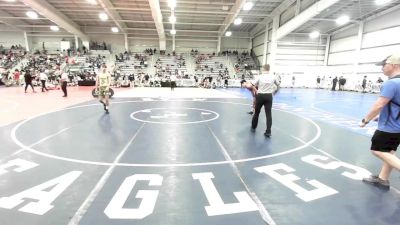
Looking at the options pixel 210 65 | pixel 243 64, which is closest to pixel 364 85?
pixel 243 64

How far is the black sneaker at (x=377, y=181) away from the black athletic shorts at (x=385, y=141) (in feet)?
1.80

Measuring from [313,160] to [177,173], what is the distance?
275 centimetres

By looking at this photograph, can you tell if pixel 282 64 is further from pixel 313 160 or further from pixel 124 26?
pixel 313 160

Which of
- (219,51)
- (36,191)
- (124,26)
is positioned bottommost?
(36,191)

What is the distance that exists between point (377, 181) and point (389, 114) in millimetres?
1116

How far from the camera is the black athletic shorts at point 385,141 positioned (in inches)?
157

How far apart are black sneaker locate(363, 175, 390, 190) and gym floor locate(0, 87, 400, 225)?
141mm

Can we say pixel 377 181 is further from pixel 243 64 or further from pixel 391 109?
pixel 243 64

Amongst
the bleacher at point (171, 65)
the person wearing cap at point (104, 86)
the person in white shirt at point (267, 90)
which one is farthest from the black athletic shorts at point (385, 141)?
the bleacher at point (171, 65)

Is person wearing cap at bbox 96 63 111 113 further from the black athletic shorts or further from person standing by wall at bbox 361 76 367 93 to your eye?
person standing by wall at bbox 361 76 367 93

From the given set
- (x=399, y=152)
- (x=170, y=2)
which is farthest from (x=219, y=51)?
(x=399, y=152)

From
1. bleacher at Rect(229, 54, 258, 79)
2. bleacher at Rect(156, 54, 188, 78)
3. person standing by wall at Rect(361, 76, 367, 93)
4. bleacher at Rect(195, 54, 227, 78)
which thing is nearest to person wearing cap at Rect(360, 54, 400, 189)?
person standing by wall at Rect(361, 76, 367, 93)

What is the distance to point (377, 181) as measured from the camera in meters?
4.28

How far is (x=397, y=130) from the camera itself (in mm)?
3908
